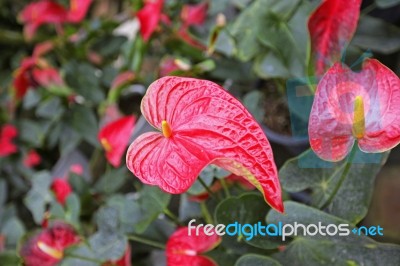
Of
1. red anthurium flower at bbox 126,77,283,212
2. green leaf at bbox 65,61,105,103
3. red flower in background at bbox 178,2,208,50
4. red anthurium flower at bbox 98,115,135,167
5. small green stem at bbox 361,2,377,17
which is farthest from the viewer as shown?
green leaf at bbox 65,61,105,103

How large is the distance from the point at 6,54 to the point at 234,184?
94 cm

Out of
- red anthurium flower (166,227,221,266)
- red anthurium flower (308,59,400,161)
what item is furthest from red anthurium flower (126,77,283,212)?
red anthurium flower (166,227,221,266)

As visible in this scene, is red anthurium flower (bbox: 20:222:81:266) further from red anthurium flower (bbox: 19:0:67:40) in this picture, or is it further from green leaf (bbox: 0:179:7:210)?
red anthurium flower (bbox: 19:0:67:40)

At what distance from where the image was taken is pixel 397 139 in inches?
15.0

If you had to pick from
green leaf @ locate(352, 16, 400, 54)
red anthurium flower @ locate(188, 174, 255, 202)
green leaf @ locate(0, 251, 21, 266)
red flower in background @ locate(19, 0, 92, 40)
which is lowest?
green leaf @ locate(0, 251, 21, 266)

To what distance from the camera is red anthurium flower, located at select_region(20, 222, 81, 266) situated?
0.71 metres

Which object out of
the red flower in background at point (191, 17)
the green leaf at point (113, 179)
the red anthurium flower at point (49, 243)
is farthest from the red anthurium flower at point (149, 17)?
the red anthurium flower at point (49, 243)

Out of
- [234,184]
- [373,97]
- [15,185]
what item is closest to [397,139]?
[373,97]

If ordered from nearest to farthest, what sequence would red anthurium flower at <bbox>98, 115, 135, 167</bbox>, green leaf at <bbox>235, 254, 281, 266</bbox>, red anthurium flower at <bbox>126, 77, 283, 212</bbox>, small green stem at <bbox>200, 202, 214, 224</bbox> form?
red anthurium flower at <bbox>126, 77, 283, 212</bbox>
green leaf at <bbox>235, 254, 281, 266</bbox>
small green stem at <bbox>200, 202, 214, 224</bbox>
red anthurium flower at <bbox>98, 115, 135, 167</bbox>

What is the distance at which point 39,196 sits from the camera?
87cm

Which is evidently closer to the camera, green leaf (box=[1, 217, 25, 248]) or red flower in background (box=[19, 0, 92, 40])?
green leaf (box=[1, 217, 25, 248])

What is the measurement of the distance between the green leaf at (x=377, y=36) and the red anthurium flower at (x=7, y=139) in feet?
2.50

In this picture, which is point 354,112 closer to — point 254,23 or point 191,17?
point 254,23

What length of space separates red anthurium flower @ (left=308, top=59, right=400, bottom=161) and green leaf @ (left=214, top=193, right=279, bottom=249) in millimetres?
132
